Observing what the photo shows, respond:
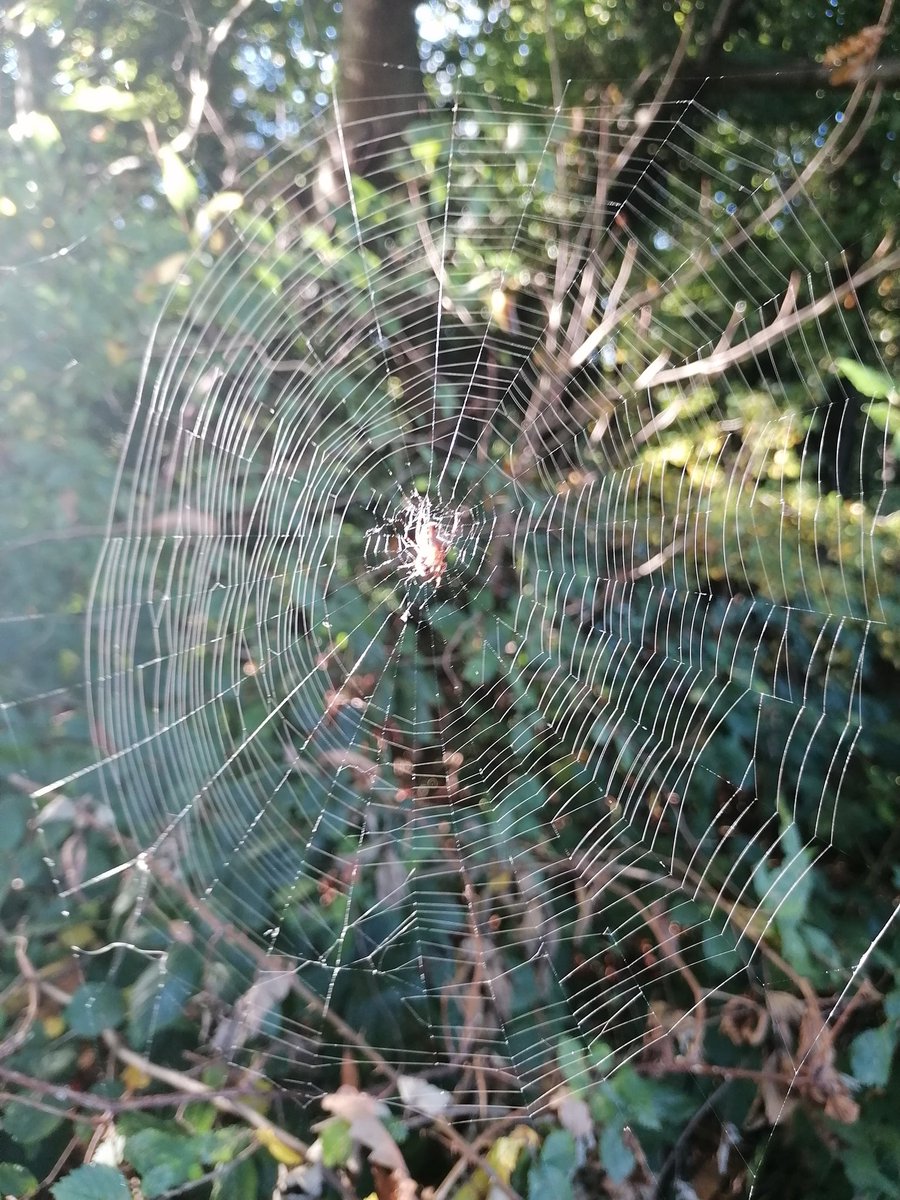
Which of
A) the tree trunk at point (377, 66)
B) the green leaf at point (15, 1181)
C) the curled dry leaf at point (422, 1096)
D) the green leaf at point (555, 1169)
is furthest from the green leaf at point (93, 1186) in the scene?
the tree trunk at point (377, 66)

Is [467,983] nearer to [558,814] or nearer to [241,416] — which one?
[558,814]

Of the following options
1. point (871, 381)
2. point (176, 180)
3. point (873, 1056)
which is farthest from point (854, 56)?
point (873, 1056)

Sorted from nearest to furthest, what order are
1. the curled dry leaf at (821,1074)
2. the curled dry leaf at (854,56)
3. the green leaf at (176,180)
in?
the curled dry leaf at (821,1074)
the green leaf at (176,180)
the curled dry leaf at (854,56)

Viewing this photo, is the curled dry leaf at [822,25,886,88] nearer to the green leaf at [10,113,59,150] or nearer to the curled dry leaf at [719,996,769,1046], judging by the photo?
the green leaf at [10,113,59,150]

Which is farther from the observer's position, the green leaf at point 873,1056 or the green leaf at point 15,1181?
the green leaf at point 873,1056

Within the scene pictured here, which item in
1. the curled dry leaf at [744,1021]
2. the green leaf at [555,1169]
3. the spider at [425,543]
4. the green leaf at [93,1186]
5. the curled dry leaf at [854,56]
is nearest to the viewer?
the green leaf at [93,1186]

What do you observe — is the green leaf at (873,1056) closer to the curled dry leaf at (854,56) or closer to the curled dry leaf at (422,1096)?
the curled dry leaf at (422,1096)
